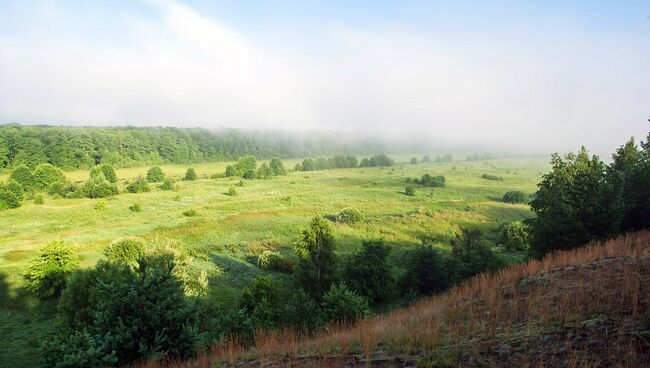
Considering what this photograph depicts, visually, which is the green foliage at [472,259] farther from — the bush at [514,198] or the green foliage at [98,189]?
→ the green foliage at [98,189]

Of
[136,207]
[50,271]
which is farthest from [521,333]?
[136,207]

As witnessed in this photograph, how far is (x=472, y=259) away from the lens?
93.6 ft

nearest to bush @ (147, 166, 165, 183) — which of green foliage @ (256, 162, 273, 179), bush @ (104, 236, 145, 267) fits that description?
green foliage @ (256, 162, 273, 179)

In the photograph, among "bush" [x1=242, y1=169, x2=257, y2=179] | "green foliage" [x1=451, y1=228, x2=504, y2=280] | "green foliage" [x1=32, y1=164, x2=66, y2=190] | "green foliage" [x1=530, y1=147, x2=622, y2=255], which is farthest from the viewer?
"bush" [x1=242, y1=169, x2=257, y2=179]

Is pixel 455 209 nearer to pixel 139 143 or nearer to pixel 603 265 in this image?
pixel 603 265

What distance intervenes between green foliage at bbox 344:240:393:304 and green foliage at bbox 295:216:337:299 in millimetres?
1608

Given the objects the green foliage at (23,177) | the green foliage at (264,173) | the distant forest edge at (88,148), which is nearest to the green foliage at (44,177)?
the green foliage at (23,177)

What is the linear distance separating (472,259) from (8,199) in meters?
76.0

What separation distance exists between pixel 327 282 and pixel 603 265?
62.3ft

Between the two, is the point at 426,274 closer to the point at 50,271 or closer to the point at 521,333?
the point at 521,333

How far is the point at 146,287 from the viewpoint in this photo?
1034cm

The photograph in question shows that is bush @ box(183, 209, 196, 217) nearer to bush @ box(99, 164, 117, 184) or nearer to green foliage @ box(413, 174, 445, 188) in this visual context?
bush @ box(99, 164, 117, 184)

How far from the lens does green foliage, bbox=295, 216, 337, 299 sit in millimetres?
26688

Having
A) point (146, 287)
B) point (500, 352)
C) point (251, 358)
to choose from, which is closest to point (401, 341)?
point (500, 352)
